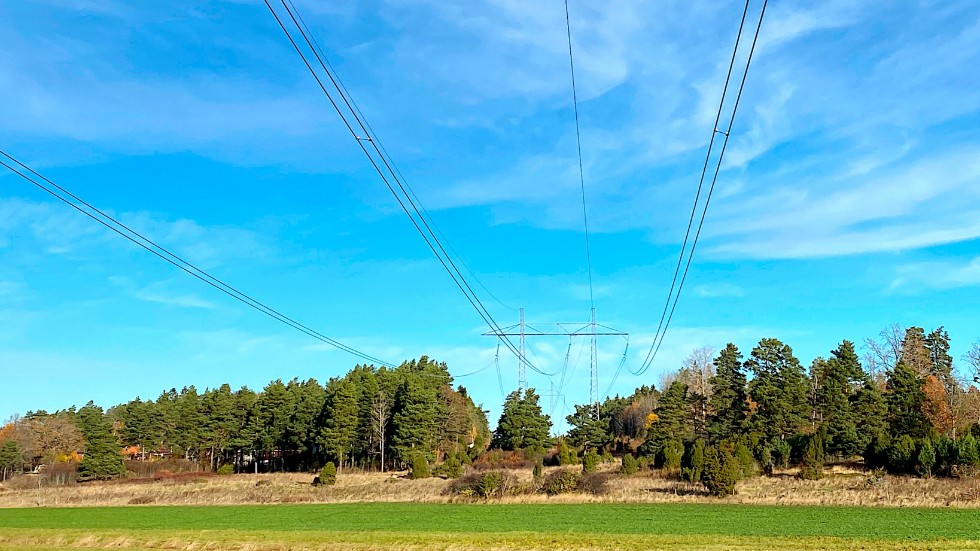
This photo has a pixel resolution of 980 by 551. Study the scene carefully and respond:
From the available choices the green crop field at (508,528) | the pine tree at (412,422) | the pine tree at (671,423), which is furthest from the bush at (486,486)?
the pine tree at (412,422)

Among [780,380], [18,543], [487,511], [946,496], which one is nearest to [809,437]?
[780,380]

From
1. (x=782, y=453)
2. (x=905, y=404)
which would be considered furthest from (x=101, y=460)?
(x=905, y=404)

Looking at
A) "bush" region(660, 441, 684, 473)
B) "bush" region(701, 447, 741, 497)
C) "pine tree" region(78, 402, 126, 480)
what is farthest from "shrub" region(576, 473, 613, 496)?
"pine tree" region(78, 402, 126, 480)

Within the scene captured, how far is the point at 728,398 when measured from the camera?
2788 inches

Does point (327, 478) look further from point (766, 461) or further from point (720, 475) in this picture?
point (766, 461)

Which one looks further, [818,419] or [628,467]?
[818,419]

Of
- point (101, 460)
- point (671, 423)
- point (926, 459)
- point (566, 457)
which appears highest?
point (671, 423)

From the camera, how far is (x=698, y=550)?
72.2 ft

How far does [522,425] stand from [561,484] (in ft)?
140

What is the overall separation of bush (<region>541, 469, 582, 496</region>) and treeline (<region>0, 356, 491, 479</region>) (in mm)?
35015

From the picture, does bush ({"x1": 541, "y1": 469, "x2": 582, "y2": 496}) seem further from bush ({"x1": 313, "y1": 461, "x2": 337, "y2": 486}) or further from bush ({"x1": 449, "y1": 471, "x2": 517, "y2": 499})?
bush ({"x1": 313, "y1": 461, "x2": 337, "y2": 486})

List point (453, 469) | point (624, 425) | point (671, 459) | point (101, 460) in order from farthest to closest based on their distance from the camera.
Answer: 1. point (624, 425)
2. point (101, 460)
3. point (453, 469)
4. point (671, 459)

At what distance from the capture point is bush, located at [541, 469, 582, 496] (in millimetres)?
47094

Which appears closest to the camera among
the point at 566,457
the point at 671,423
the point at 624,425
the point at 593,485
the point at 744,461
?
the point at 593,485
